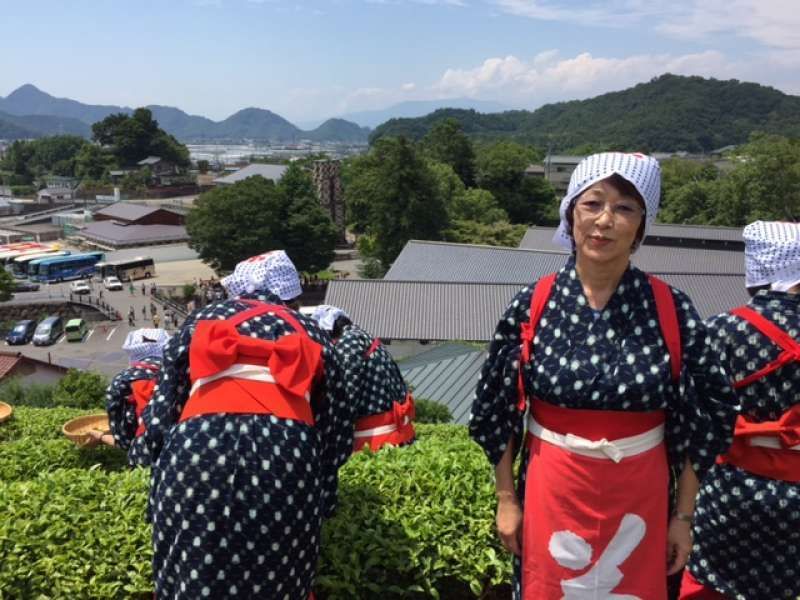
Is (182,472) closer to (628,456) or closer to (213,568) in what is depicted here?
(213,568)

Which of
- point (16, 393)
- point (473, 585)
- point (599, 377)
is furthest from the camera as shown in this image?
point (16, 393)

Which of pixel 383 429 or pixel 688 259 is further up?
pixel 383 429

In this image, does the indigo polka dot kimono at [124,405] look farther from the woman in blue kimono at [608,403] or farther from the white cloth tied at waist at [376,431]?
the woman in blue kimono at [608,403]

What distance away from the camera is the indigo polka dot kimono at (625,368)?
6.41 feet

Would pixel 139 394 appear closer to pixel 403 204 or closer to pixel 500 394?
pixel 500 394

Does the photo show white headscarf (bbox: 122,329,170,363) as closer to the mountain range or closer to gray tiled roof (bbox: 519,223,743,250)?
gray tiled roof (bbox: 519,223,743,250)

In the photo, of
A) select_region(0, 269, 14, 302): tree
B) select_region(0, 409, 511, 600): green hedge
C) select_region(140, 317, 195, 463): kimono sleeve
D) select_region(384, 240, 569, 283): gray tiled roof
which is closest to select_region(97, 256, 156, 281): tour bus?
select_region(0, 269, 14, 302): tree

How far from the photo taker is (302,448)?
2068 millimetres

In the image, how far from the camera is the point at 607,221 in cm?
195

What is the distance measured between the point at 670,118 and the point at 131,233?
4601 inches

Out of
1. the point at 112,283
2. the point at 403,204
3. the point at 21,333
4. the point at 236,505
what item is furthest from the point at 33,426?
the point at 112,283

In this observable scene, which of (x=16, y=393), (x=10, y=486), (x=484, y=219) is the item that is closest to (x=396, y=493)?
(x=10, y=486)

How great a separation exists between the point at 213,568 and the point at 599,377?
1311 millimetres

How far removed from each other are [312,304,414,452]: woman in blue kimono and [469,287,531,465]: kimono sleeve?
53.3 inches
